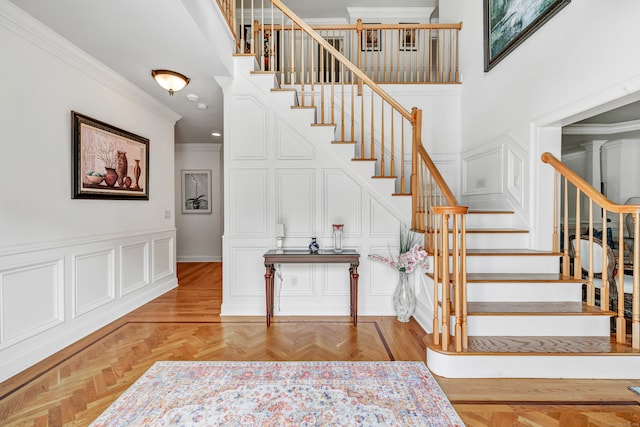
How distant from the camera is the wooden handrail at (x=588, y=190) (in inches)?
76.6

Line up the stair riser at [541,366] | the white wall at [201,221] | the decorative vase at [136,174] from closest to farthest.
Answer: the stair riser at [541,366], the decorative vase at [136,174], the white wall at [201,221]

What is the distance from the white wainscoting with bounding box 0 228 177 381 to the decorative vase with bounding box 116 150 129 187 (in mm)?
622

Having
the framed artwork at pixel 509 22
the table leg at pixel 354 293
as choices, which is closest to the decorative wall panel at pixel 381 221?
the table leg at pixel 354 293

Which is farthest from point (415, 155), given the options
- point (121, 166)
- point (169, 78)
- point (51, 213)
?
point (51, 213)

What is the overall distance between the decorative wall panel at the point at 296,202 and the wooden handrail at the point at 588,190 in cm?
225

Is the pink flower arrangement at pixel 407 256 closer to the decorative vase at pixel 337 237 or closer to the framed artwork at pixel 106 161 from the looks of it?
the decorative vase at pixel 337 237

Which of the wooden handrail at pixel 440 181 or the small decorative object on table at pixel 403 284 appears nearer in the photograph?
the wooden handrail at pixel 440 181

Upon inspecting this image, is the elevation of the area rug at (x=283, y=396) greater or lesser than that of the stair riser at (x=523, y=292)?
lesser

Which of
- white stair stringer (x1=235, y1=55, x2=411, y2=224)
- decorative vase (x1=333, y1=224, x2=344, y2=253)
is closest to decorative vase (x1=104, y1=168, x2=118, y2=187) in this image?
white stair stringer (x1=235, y1=55, x2=411, y2=224)

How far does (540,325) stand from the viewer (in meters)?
2.12

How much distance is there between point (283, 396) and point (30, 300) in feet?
6.77

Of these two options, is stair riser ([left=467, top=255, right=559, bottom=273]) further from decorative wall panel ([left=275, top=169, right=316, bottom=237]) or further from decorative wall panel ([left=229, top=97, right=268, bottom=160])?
decorative wall panel ([left=229, top=97, right=268, bottom=160])

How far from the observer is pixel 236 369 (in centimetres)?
208

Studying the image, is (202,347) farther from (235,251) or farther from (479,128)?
(479,128)
